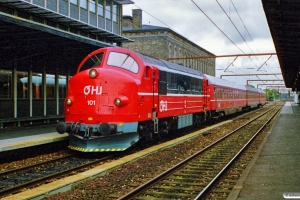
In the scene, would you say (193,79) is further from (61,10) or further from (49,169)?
(49,169)

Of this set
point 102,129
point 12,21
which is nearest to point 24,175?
point 102,129

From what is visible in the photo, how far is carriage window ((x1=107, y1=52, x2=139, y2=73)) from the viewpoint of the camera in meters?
12.4

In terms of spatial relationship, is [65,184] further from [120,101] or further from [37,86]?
[37,86]

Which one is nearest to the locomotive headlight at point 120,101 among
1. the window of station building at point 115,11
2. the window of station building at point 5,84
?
the window of station building at point 5,84

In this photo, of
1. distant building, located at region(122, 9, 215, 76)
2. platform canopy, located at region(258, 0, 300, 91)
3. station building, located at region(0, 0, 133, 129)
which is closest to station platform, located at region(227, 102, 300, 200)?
platform canopy, located at region(258, 0, 300, 91)

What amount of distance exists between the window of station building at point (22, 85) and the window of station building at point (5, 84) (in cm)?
57

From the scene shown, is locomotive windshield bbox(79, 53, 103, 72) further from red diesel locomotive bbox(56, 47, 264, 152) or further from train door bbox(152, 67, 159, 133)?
train door bbox(152, 67, 159, 133)

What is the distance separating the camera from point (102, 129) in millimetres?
10938

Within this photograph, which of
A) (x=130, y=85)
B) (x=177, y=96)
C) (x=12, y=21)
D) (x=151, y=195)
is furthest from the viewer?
(x=177, y=96)

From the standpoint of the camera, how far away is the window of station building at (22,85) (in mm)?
18453

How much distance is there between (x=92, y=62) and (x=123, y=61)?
41.9 inches

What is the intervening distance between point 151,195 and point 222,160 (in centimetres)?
467

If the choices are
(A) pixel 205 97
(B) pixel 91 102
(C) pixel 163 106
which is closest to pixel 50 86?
(A) pixel 205 97

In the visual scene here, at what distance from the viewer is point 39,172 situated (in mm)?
9867
